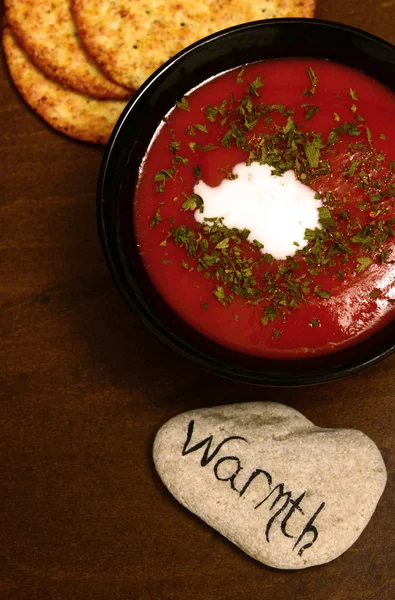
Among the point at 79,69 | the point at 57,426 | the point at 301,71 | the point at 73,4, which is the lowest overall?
the point at 57,426

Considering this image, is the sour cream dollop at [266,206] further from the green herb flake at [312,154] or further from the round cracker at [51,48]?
the round cracker at [51,48]

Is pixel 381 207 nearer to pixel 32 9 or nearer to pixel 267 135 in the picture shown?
pixel 267 135

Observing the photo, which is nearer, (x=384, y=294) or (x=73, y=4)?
(x=384, y=294)

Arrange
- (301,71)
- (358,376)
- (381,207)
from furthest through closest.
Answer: (358,376) → (301,71) → (381,207)

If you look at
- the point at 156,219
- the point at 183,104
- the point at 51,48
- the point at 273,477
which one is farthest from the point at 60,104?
the point at 273,477

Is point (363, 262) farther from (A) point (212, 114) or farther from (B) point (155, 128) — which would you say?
(B) point (155, 128)

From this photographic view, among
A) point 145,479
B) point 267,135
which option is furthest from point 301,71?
point 145,479
